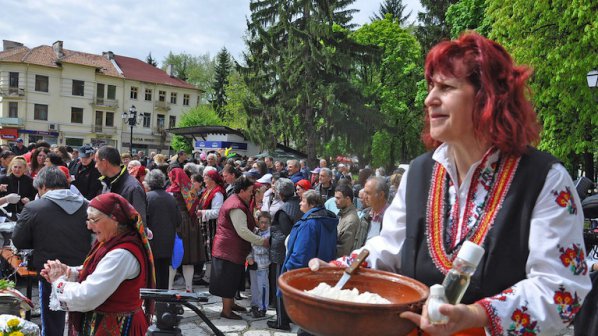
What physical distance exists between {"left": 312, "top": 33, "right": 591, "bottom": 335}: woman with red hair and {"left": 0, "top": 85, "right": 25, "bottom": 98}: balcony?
53.3m

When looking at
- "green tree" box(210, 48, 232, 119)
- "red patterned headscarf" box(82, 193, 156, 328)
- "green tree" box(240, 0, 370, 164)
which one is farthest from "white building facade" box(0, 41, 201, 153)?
"red patterned headscarf" box(82, 193, 156, 328)

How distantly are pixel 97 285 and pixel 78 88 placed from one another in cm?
5244

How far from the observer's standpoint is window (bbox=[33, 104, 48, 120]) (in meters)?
48.4

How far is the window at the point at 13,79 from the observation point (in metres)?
46.8

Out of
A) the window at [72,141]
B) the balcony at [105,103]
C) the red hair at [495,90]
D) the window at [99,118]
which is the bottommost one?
the red hair at [495,90]

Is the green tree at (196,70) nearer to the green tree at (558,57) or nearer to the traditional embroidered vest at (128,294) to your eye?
the green tree at (558,57)

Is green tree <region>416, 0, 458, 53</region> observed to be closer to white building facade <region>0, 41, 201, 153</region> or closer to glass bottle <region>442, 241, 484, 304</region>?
white building facade <region>0, 41, 201, 153</region>

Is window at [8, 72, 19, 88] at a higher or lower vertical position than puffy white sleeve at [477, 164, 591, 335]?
higher

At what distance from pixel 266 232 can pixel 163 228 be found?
1468mm

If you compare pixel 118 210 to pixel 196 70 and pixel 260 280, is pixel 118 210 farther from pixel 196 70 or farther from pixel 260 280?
pixel 196 70

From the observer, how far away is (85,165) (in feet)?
26.4

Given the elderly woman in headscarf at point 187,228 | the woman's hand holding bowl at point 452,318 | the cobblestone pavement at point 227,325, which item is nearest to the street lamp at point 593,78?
the cobblestone pavement at point 227,325

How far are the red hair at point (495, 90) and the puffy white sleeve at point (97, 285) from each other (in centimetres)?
248

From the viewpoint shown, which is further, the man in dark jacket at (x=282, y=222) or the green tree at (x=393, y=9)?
the green tree at (x=393, y=9)
